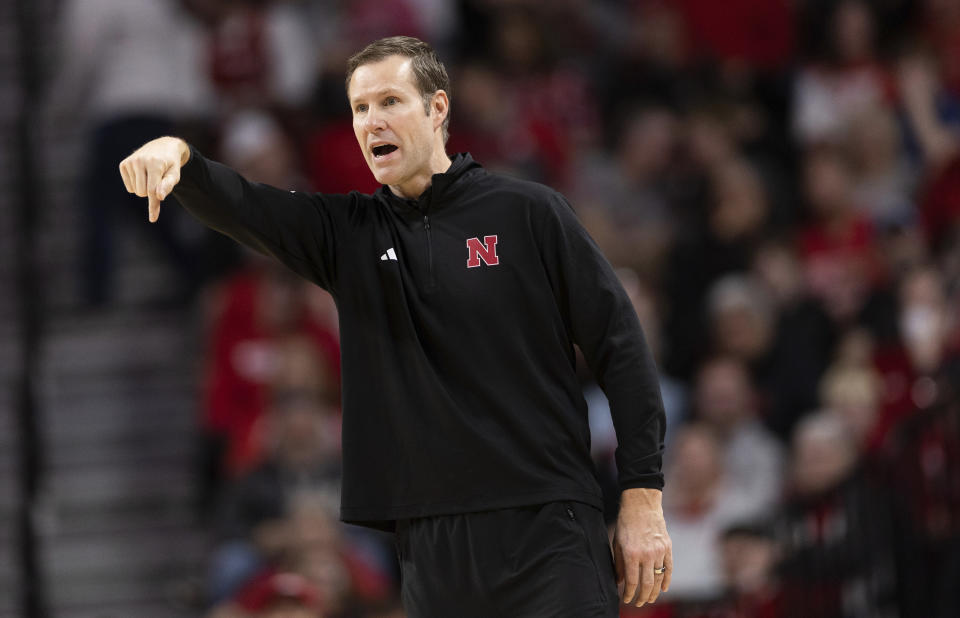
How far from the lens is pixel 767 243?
Result: 27.4 ft

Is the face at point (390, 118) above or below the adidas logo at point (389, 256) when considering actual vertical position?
above

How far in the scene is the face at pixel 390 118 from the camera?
130 inches

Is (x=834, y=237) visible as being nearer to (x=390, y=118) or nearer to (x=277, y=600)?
(x=277, y=600)

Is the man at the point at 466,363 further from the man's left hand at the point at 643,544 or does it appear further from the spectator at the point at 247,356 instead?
the spectator at the point at 247,356

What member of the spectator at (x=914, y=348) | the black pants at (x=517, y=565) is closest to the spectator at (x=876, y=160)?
the spectator at (x=914, y=348)

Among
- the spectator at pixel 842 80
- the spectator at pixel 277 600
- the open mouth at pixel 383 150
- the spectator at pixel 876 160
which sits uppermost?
the spectator at pixel 842 80

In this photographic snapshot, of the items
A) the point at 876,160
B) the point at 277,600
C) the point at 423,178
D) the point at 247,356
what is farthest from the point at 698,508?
the point at 423,178

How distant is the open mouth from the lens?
3.32 metres

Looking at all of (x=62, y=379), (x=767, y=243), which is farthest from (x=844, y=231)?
(x=62, y=379)

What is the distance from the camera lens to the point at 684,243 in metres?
8.52

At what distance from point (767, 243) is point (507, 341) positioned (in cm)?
536

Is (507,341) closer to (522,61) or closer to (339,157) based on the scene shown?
(339,157)

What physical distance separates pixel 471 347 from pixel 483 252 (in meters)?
0.21

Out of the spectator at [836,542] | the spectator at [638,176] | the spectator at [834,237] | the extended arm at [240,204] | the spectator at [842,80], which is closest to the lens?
the extended arm at [240,204]
